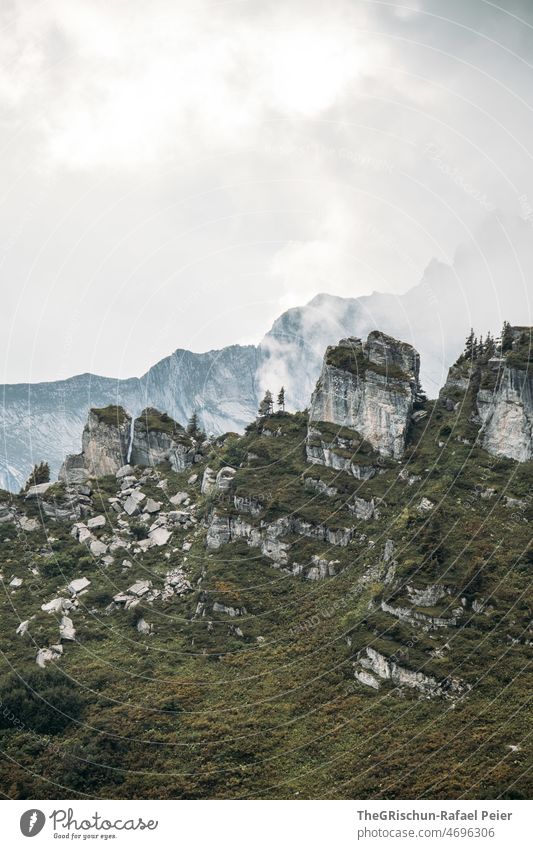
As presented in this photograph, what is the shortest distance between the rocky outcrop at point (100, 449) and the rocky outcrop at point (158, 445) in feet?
6.82

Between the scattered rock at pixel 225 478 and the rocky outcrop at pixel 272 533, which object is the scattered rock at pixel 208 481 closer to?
the scattered rock at pixel 225 478

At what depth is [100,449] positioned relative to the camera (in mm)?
104125

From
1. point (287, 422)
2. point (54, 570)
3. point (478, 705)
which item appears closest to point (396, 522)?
point (478, 705)

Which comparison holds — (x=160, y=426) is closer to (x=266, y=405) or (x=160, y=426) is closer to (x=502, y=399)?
(x=266, y=405)

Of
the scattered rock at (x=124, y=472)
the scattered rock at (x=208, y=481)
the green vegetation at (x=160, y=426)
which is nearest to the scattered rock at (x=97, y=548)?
the scattered rock at (x=208, y=481)

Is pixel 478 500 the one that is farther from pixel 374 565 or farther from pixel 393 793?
pixel 393 793

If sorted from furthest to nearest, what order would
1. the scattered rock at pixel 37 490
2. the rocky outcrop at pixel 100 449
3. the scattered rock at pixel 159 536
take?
1. the rocky outcrop at pixel 100 449
2. the scattered rock at pixel 37 490
3. the scattered rock at pixel 159 536

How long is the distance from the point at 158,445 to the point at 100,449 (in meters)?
9.34

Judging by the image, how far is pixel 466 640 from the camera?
54.4 m

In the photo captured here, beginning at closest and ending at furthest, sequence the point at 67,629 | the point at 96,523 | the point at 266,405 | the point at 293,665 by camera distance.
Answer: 1. the point at 293,665
2. the point at 67,629
3. the point at 96,523
4. the point at 266,405

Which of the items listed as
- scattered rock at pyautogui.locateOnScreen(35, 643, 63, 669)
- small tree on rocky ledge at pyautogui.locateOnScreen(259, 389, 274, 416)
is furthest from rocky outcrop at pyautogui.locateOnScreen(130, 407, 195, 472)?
scattered rock at pyautogui.locateOnScreen(35, 643, 63, 669)

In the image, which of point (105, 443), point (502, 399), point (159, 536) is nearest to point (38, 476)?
point (105, 443)

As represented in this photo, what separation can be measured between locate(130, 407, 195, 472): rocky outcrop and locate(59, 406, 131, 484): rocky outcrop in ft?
6.82

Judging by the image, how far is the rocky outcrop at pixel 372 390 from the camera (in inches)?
3403
